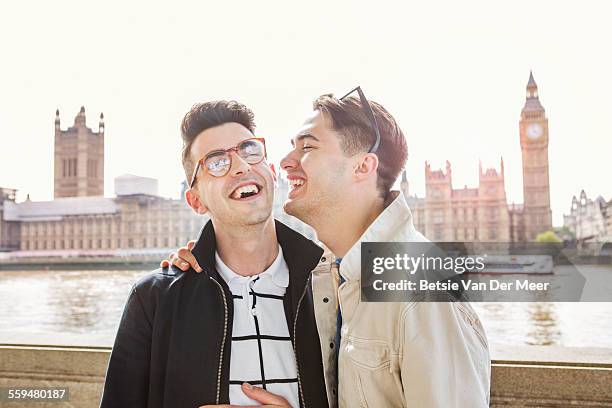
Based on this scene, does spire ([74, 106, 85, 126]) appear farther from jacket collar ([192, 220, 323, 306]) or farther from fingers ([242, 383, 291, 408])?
fingers ([242, 383, 291, 408])

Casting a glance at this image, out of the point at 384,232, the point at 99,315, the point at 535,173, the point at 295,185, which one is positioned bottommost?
the point at 99,315

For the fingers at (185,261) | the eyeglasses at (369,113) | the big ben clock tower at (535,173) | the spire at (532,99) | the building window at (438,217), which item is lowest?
the fingers at (185,261)

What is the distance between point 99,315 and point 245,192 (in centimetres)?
1724

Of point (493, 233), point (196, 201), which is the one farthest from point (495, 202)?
point (196, 201)

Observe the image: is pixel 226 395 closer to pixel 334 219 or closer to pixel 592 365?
pixel 334 219

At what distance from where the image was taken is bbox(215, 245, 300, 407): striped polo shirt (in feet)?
3.95

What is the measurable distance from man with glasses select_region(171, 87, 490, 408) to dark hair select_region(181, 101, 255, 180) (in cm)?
15

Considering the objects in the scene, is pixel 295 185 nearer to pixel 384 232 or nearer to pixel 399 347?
pixel 384 232

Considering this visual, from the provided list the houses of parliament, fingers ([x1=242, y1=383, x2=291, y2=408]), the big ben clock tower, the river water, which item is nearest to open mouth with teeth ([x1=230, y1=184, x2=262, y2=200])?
fingers ([x1=242, y1=383, x2=291, y2=408])

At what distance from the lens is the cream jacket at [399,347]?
3.19 ft

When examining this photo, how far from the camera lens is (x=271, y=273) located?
1.31 m

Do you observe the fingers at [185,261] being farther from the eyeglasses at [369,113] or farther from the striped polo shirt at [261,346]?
the eyeglasses at [369,113]

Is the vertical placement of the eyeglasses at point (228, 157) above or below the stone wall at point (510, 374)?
above

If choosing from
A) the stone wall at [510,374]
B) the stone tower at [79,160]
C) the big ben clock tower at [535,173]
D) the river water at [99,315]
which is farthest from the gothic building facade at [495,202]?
the stone wall at [510,374]
